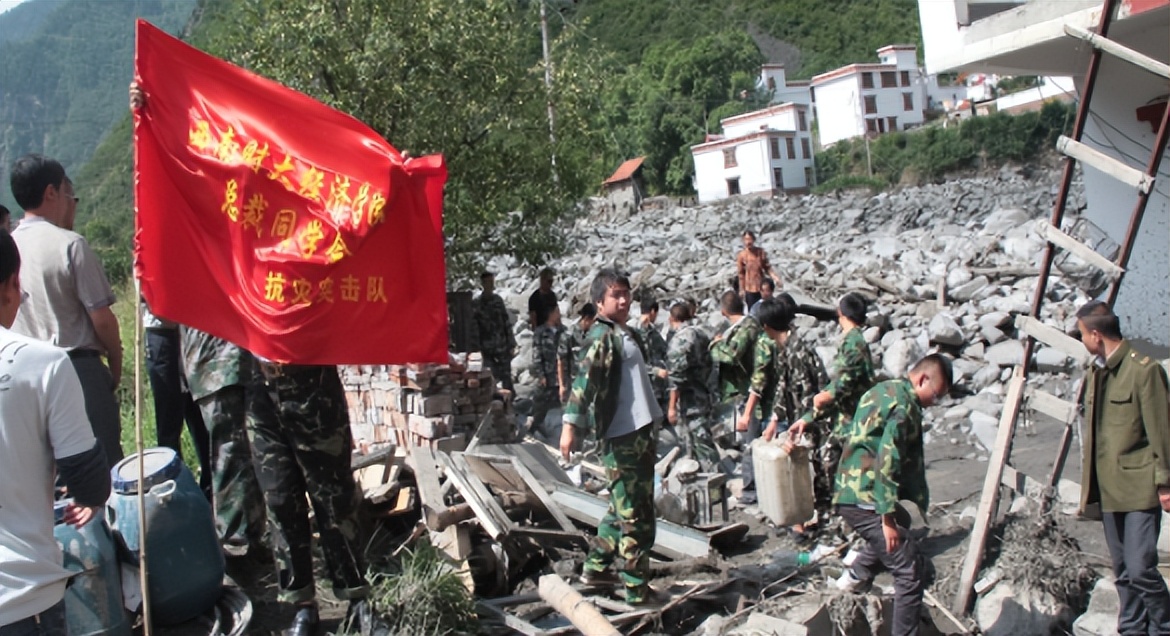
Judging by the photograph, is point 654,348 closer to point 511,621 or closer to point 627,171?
point 511,621

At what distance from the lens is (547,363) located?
1267cm

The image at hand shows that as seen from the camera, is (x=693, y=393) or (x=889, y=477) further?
(x=693, y=393)

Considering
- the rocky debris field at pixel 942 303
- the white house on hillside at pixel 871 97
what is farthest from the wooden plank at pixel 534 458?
the white house on hillside at pixel 871 97

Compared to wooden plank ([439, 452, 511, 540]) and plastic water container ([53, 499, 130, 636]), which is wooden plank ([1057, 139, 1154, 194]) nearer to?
wooden plank ([439, 452, 511, 540])

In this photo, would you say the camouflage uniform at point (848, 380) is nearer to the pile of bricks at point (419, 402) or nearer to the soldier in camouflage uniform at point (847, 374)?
the soldier in camouflage uniform at point (847, 374)

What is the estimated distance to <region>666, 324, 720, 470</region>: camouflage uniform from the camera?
30.6ft

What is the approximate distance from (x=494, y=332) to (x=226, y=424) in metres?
6.92

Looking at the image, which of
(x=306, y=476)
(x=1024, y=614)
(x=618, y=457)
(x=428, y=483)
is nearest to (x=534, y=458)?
(x=428, y=483)

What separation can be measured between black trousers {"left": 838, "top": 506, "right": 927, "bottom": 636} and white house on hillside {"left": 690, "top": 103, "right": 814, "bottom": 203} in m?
49.4

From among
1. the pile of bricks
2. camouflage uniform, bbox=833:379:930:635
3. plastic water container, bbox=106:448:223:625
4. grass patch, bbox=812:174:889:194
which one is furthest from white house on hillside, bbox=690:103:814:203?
plastic water container, bbox=106:448:223:625

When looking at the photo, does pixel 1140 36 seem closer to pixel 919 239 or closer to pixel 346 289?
pixel 346 289

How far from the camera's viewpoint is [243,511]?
5.49m

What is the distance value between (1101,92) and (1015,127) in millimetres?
45425

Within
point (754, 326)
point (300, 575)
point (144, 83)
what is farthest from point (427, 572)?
point (754, 326)
